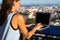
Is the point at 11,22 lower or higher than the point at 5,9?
lower

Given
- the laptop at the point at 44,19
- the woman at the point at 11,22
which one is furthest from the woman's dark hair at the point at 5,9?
the laptop at the point at 44,19

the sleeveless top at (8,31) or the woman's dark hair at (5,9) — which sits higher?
the woman's dark hair at (5,9)

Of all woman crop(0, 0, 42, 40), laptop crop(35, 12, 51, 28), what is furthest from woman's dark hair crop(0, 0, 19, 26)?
laptop crop(35, 12, 51, 28)

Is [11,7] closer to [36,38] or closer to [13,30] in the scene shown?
[13,30]

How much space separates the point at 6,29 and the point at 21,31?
111 mm

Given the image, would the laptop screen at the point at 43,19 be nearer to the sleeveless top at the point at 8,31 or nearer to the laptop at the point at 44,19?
the laptop at the point at 44,19

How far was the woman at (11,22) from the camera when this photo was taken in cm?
151

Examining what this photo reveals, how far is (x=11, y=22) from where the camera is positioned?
1.52m

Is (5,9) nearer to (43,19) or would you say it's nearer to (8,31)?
(8,31)

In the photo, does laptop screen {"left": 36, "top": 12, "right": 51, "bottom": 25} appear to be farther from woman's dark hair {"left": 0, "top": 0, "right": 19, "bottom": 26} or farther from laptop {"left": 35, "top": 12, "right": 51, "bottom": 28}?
woman's dark hair {"left": 0, "top": 0, "right": 19, "bottom": 26}

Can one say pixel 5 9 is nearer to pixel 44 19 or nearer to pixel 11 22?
pixel 11 22

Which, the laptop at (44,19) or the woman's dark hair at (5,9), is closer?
the woman's dark hair at (5,9)

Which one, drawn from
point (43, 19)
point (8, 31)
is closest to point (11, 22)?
point (8, 31)

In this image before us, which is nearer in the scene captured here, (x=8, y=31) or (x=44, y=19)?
(x=8, y=31)
